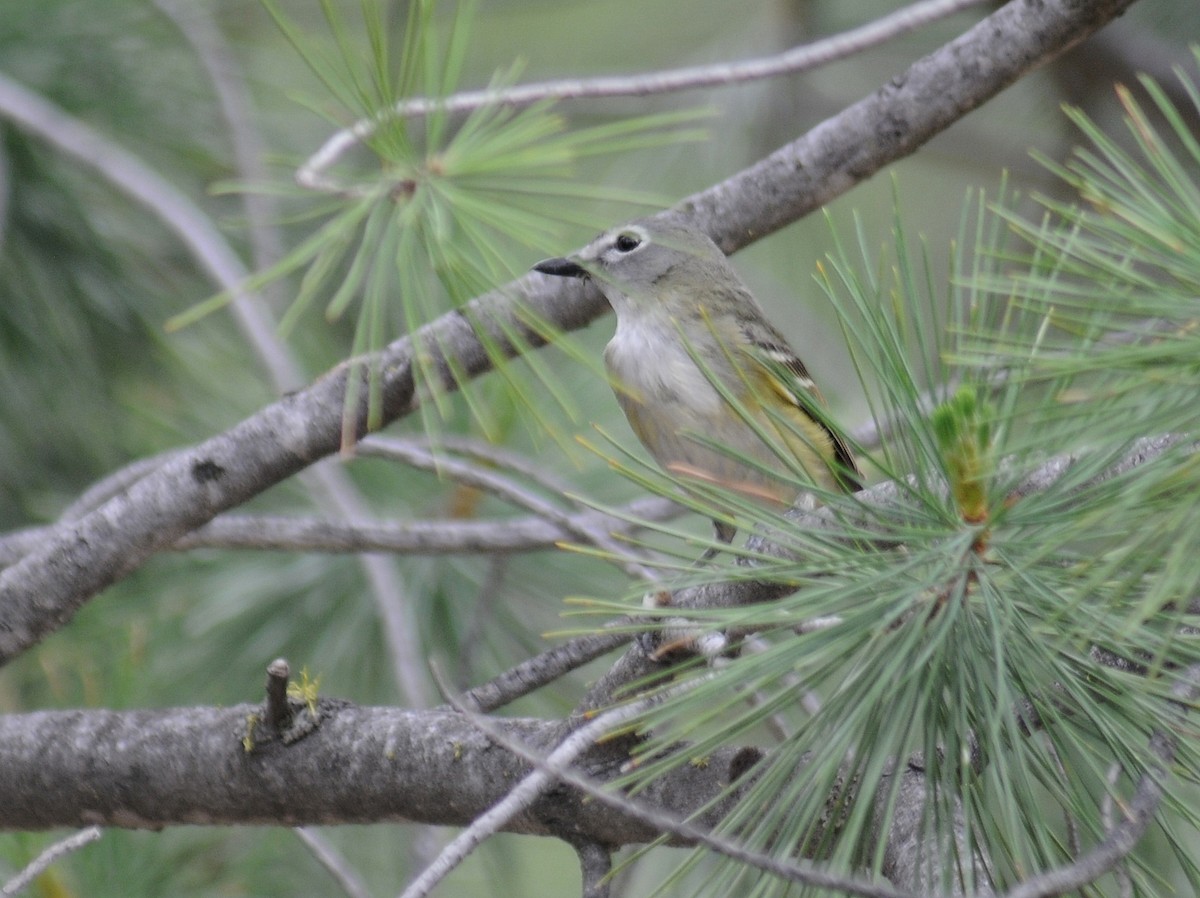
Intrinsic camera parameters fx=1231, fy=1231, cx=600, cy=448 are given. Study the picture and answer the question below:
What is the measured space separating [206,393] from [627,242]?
1.29 metres

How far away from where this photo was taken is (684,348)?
2143mm

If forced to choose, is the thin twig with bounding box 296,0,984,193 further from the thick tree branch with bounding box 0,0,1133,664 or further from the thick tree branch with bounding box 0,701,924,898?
the thick tree branch with bounding box 0,701,924,898

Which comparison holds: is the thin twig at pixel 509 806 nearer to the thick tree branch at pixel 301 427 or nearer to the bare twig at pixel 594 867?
the bare twig at pixel 594 867

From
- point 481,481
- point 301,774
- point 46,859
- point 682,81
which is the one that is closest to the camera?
point 46,859

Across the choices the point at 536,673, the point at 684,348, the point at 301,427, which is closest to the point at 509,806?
the point at 536,673

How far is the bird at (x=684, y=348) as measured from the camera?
7.37 ft

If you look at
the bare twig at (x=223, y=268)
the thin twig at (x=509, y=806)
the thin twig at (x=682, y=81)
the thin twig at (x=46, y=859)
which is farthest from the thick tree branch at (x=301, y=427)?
the thin twig at (x=509, y=806)

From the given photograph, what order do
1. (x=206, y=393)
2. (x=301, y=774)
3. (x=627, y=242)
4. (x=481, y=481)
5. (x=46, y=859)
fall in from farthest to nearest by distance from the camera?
(x=206, y=393)
(x=627, y=242)
(x=481, y=481)
(x=301, y=774)
(x=46, y=859)

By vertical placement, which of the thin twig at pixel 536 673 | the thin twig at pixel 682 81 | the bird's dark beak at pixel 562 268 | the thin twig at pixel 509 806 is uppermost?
the thin twig at pixel 682 81

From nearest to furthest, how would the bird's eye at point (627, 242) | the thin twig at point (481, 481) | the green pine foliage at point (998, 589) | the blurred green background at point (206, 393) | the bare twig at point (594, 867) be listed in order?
the green pine foliage at point (998, 589), the bare twig at point (594, 867), the thin twig at point (481, 481), the bird's eye at point (627, 242), the blurred green background at point (206, 393)

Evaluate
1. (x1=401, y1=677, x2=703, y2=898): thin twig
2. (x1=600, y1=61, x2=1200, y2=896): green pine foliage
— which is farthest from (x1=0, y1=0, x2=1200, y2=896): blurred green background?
(x1=600, y1=61, x2=1200, y2=896): green pine foliage

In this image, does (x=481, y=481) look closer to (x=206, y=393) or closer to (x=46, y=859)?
(x=46, y=859)

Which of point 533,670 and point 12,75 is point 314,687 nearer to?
point 533,670

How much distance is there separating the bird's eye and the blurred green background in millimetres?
255
